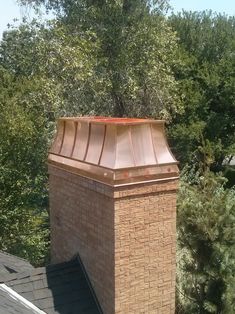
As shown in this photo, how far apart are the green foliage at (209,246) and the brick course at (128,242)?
219 cm

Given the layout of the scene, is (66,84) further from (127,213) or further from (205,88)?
(205,88)

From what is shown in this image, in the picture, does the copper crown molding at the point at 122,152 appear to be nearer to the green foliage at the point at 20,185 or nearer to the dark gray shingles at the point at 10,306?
the dark gray shingles at the point at 10,306

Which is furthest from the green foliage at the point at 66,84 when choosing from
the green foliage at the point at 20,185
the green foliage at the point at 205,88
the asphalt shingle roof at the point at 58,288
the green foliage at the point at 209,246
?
the asphalt shingle roof at the point at 58,288

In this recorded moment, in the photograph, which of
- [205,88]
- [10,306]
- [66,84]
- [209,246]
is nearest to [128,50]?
[66,84]

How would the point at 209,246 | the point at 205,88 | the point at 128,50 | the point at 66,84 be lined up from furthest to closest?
the point at 205,88, the point at 128,50, the point at 66,84, the point at 209,246

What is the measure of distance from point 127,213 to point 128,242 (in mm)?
293

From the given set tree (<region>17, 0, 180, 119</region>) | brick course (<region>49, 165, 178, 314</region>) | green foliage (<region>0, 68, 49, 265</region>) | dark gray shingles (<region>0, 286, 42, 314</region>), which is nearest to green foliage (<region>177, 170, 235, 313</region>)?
brick course (<region>49, 165, 178, 314</region>)

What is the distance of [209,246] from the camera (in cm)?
712

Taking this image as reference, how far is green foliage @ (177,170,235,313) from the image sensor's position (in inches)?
274

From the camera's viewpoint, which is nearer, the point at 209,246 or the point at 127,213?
the point at 127,213

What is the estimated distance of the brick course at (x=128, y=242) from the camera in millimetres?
4547

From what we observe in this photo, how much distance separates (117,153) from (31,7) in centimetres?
1449

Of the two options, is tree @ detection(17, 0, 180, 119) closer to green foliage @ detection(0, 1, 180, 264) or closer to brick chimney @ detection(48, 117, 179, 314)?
green foliage @ detection(0, 1, 180, 264)

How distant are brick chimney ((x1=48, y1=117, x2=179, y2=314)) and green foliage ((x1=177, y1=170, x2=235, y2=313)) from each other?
7.21ft
